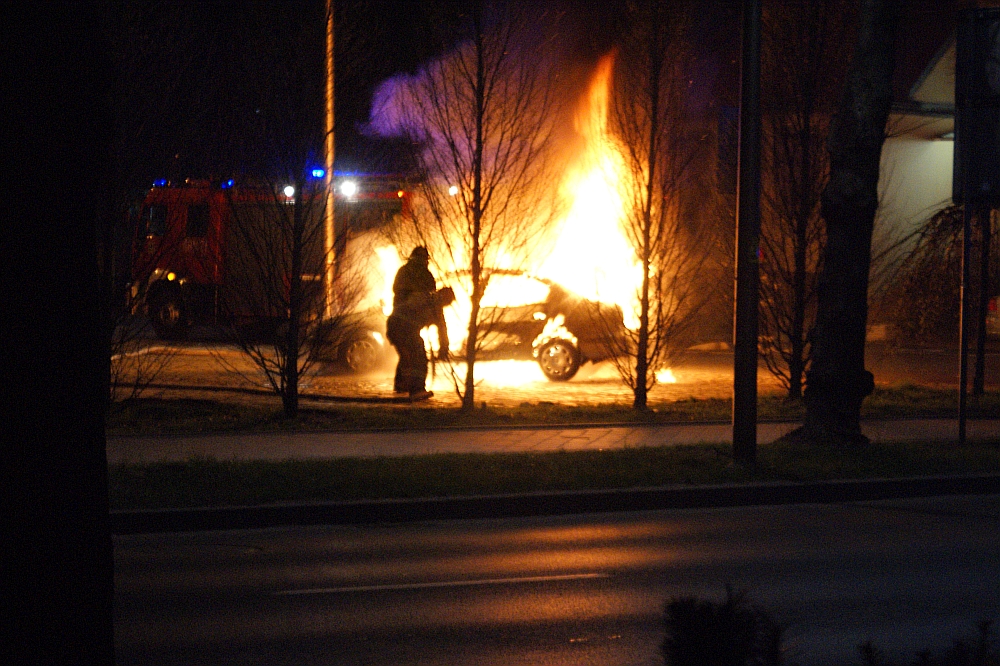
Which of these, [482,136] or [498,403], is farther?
[498,403]

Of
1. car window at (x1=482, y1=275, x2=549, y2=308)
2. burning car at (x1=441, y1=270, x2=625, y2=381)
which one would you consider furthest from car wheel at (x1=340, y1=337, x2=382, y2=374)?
car window at (x1=482, y1=275, x2=549, y2=308)

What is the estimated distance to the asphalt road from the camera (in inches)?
212

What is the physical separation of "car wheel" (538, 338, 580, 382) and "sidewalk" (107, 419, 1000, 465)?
404 centimetres

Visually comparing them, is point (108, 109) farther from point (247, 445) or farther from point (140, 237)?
point (140, 237)

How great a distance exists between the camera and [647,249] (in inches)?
548

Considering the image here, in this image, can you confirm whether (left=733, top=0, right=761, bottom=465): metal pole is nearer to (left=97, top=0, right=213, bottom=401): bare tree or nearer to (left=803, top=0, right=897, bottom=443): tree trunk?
(left=803, top=0, right=897, bottom=443): tree trunk

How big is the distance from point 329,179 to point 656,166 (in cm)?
421

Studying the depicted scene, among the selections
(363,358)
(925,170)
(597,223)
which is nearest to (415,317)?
(363,358)

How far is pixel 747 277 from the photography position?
957 centimetres

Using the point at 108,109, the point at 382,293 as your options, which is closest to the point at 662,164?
the point at 382,293

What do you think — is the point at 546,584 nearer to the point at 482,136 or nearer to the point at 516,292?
the point at 482,136

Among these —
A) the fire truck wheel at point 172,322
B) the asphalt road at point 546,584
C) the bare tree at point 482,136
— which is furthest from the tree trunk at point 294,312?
the fire truck wheel at point 172,322

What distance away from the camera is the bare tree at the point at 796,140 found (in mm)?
13891

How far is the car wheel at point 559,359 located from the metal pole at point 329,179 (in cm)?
457
